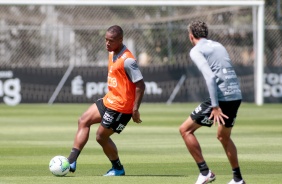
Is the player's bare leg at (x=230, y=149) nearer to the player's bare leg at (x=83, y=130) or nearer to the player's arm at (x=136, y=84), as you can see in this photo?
the player's arm at (x=136, y=84)

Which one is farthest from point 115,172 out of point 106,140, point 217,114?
point 217,114

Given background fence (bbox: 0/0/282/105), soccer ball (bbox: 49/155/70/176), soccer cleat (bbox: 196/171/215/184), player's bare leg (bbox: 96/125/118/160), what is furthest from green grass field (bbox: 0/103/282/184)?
background fence (bbox: 0/0/282/105)

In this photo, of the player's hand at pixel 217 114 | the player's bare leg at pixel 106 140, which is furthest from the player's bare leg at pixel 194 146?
the player's bare leg at pixel 106 140

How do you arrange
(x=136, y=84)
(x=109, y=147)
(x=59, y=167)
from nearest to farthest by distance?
(x=59, y=167) → (x=136, y=84) → (x=109, y=147)

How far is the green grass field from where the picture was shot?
12961 mm

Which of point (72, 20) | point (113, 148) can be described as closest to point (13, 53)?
point (72, 20)

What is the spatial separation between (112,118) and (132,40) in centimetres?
2502

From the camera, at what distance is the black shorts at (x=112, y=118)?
43.3 feet

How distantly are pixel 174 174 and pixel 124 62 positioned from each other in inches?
69.0

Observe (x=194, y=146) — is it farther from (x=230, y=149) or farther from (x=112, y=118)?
(x=112, y=118)

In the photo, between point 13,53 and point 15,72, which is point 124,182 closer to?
point 15,72

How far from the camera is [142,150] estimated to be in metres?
17.6

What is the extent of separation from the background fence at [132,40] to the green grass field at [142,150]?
239 inches

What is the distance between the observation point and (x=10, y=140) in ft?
65.0
